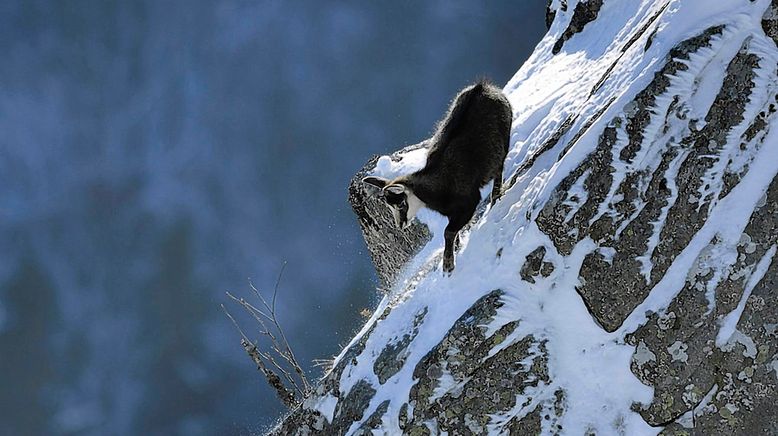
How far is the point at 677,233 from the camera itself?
8.31 metres

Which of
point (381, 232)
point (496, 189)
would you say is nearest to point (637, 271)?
point (496, 189)

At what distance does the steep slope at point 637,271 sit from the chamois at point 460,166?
2.28ft

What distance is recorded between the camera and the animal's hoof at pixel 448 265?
9695 millimetres

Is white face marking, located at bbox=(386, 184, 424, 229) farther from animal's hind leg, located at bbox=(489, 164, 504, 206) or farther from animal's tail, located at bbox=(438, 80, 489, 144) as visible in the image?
animal's hind leg, located at bbox=(489, 164, 504, 206)

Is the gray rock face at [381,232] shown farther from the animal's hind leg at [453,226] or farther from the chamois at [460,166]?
the chamois at [460,166]

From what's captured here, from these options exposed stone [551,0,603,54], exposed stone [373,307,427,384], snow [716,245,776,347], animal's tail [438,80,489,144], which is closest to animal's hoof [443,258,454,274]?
exposed stone [373,307,427,384]

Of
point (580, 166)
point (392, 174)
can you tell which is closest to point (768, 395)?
point (580, 166)

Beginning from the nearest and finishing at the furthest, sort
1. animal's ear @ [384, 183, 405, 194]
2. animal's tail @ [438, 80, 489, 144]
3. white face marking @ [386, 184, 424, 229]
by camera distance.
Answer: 1. animal's ear @ [384, 183, 405, 194]
2. white face marking @ [386, 184, 424, 229]
3. animal's tail @ [438, 80, 489, 144]

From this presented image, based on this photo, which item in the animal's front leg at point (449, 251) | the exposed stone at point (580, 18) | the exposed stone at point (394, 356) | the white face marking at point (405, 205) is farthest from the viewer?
the exposed stone at point (580, 18)

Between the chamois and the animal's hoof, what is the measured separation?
0.38 m

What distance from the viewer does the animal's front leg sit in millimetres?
9305

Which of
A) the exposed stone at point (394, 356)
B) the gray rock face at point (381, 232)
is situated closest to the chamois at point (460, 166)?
the exposed stone at point (394, 356)

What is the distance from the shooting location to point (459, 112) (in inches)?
363

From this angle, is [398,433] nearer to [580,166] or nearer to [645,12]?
[580,166]
